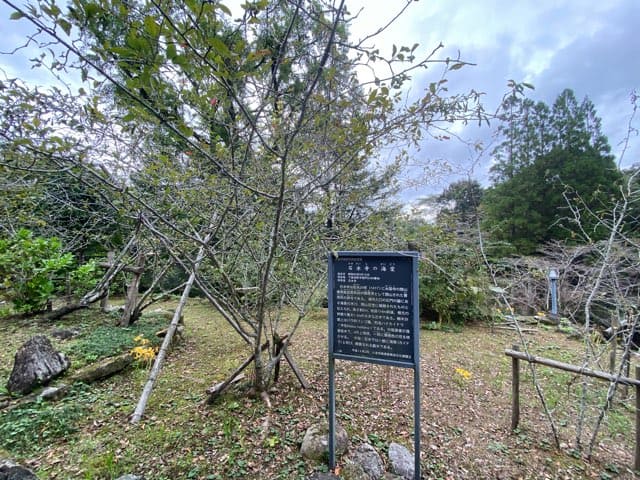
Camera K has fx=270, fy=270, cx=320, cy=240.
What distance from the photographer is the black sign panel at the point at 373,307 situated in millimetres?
1787

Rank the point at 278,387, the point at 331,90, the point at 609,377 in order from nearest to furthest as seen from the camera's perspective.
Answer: the point at 331,90, the point at 609,377, the point at 278,387

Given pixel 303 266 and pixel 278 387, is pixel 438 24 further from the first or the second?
pixel 278 387

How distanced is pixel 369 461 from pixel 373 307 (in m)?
1.03

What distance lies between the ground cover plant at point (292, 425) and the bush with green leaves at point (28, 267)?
1.35m

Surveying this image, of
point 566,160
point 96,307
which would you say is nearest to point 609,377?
point 96,307

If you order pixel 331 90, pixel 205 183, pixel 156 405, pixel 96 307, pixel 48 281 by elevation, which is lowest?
pixel 156 405

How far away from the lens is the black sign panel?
179 centimetres

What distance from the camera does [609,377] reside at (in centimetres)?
200

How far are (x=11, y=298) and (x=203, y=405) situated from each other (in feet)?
16.0

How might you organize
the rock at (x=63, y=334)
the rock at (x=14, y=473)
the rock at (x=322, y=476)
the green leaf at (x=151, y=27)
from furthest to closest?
1. the rock at (x=63, y=334)
2. the rock at (x=322, y=476)
3. the rock at (x=14, y=473)
4. the green leaf at (x=151, y=27)

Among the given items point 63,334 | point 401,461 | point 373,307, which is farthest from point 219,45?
point 63,334

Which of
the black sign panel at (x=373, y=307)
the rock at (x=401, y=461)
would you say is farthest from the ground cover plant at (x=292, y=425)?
the black sign panel at (x=373, y=307)

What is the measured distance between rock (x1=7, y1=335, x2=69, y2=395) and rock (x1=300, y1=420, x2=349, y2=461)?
263 centimetres

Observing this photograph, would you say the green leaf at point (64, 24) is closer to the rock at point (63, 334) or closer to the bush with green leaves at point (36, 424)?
the bush with green leaves at point (36, 424)
